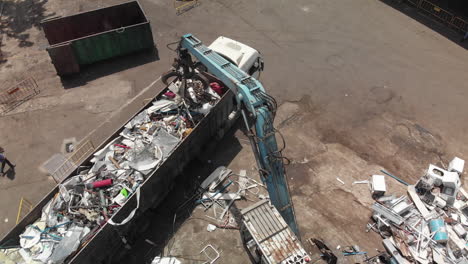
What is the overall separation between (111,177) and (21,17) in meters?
18.3

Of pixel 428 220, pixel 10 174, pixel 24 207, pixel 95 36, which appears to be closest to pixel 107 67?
pixel 95 36

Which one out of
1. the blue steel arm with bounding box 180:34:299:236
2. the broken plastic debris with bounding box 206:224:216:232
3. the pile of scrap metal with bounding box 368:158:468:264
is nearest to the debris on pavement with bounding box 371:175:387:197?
the pile of scrap metal with bounding box 368:158:468:264

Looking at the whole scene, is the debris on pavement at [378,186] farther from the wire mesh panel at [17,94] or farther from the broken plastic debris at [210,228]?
the wire mesh panel at [17,94]

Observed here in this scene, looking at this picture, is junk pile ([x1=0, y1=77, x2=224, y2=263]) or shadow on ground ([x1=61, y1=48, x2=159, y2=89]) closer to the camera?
junk pile ([x1=0, y1=77, x2=224, y2=263])

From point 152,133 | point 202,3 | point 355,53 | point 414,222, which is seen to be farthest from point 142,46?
point 414,222

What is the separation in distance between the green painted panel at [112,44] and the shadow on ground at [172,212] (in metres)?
8.87

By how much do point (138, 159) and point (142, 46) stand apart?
1032cm

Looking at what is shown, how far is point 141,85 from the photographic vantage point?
1911 cm

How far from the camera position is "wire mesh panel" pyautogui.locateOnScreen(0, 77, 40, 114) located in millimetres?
18000

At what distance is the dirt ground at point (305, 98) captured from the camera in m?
14.2

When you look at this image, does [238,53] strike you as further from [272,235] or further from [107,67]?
[272,235]

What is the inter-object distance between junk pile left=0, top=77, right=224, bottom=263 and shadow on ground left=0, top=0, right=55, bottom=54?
13.3 metres

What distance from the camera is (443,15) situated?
76.5 ft

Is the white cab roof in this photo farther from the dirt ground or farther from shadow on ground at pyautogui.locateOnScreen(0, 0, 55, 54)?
shadow on ground at pyautogui.locateOnScreen(0, 0, 55, 54)
